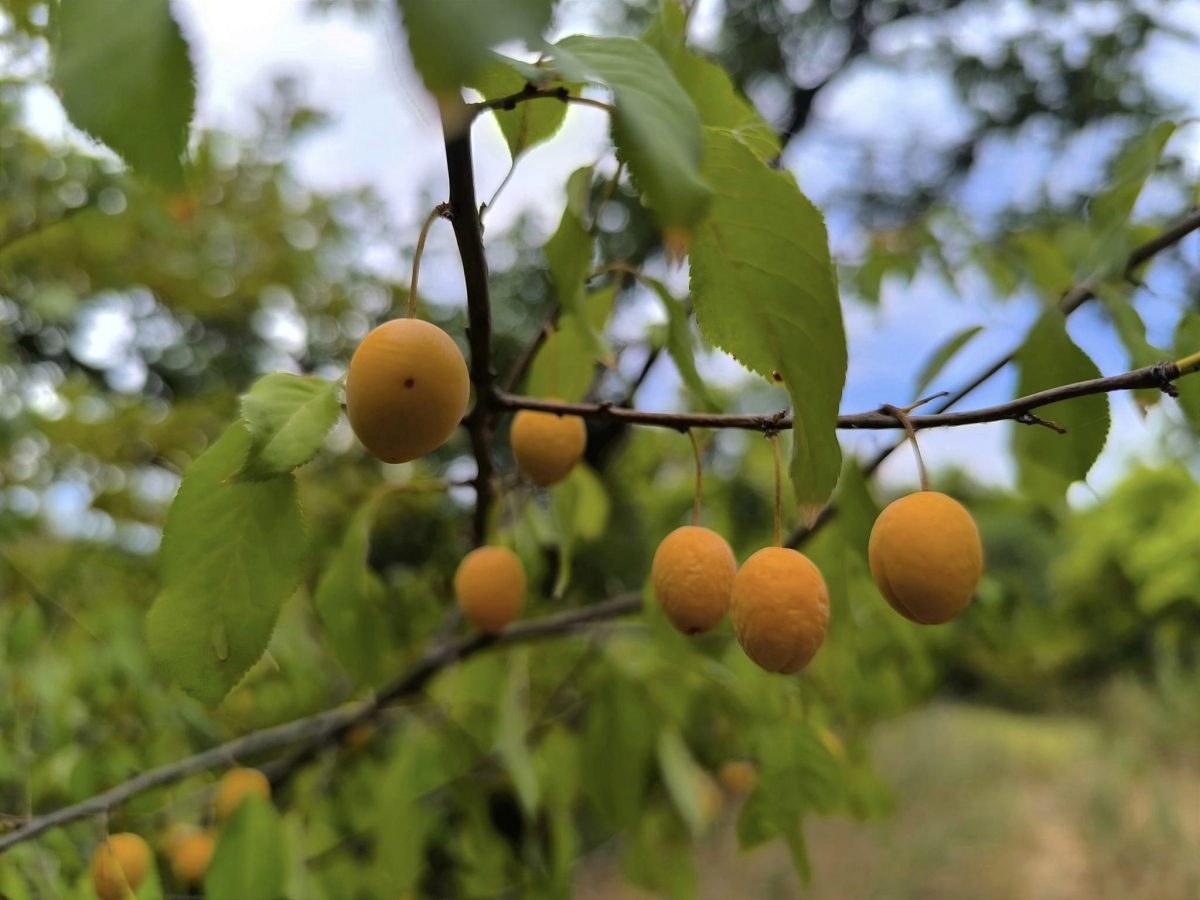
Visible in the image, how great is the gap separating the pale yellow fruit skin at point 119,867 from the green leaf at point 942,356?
2.25ft

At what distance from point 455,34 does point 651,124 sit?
0.25 feet

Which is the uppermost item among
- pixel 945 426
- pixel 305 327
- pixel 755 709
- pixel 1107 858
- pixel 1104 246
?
pixel 305 327

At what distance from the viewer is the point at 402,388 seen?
314mm

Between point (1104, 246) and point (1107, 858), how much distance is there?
81.5 inches

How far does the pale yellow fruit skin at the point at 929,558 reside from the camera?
1.12 feet

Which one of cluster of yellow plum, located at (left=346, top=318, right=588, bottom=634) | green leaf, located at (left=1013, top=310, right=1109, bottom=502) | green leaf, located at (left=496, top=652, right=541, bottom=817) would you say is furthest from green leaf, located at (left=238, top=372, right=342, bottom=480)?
green leaf, located at (left=496, top=652, right=541, bottom=817)

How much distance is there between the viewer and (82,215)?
930 mm

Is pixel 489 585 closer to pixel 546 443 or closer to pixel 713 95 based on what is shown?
pixel 546 443

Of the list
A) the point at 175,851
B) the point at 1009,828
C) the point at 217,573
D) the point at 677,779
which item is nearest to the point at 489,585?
the point at 217,573

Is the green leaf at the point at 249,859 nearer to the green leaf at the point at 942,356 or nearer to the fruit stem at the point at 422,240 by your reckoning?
the fruit stem at the point at 422,240

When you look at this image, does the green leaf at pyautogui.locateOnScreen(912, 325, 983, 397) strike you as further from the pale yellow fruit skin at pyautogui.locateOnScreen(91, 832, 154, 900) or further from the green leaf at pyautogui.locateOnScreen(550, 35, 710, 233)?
the pale yellow fruit skin at pyautogui.locateOnScreen(91, 832, 154, 900)

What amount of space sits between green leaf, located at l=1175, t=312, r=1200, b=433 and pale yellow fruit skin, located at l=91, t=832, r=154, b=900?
2.19ft

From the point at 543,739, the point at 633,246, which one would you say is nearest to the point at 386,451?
the point at 543,739

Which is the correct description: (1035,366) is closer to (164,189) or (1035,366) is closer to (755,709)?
(164,189)
